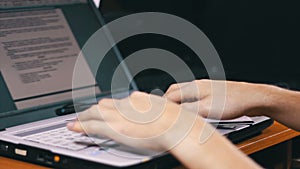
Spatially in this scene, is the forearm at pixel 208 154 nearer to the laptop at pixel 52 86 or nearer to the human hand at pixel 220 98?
the laptop at pixel 52 86

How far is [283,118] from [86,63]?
0.40 meters

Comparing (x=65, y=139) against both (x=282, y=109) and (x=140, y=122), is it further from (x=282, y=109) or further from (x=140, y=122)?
(x=282, y=109)

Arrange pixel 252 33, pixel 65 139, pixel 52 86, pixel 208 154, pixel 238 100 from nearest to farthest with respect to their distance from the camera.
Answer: pixel 208 154
pixel 65 139
pixel 238 100
pixel 52 86
pixel 252 33

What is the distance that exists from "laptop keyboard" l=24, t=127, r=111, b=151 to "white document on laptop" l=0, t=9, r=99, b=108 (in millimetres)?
154

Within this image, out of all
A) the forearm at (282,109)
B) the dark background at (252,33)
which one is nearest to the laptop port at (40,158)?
the forearm at (282,109)

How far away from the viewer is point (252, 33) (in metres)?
1.35

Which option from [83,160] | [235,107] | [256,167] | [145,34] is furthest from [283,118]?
[145,34]

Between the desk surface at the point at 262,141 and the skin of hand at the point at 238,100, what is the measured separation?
0.08ft

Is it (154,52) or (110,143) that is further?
(154,52)

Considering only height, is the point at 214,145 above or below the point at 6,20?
below

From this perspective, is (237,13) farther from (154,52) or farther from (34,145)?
(34,145)

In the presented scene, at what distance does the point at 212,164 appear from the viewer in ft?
1.98

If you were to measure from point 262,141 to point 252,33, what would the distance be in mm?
606

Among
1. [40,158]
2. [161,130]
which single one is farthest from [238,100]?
[40,158]
